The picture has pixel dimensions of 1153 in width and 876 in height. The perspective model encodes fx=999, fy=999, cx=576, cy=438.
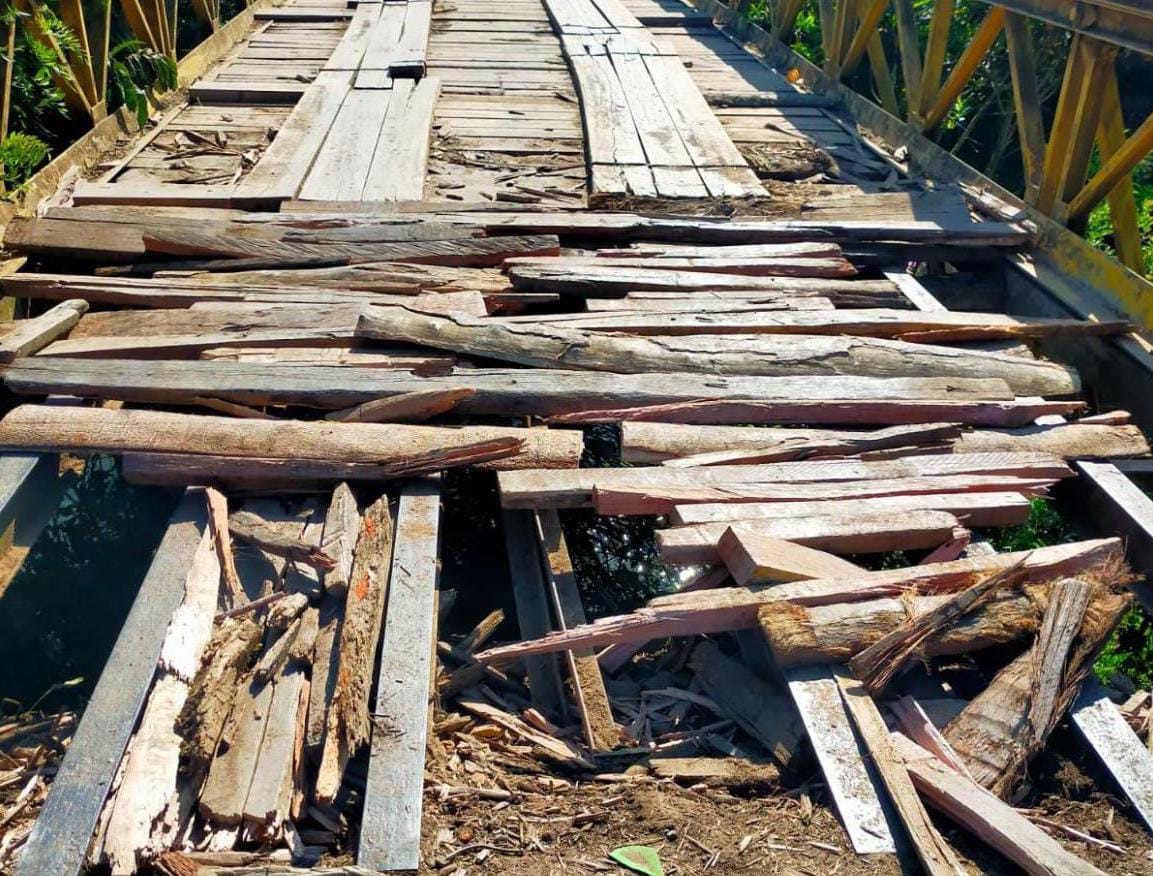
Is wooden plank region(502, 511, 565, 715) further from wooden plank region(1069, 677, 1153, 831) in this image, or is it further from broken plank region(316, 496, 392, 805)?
wooden plank region(1069, 677, 1153, 831)

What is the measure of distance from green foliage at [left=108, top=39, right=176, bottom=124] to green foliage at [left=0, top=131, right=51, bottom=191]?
1246mm

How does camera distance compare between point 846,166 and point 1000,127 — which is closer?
point 846,166

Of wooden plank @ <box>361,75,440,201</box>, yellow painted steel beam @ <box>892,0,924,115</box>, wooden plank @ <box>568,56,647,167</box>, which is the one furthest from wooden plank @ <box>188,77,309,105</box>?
yellow painted steel beam @ <box>892,0,924,115</box>

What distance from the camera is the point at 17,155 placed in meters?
5.29

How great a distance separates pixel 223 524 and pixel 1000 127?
9652mm

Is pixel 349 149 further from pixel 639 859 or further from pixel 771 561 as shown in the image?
pixel 639 859

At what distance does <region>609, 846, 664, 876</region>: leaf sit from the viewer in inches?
94.1

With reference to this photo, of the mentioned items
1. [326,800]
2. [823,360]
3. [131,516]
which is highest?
[823,360]

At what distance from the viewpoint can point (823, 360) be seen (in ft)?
14.3

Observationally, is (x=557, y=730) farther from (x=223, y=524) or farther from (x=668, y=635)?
(x=223, y=524)

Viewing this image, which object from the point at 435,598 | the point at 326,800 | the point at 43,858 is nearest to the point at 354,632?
the point at 435,598

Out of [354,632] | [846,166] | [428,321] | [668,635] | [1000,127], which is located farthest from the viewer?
[1000,127]

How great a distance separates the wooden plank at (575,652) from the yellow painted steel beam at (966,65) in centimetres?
459

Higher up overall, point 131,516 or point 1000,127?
point 1000,127
